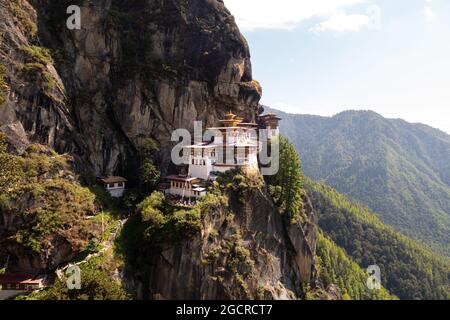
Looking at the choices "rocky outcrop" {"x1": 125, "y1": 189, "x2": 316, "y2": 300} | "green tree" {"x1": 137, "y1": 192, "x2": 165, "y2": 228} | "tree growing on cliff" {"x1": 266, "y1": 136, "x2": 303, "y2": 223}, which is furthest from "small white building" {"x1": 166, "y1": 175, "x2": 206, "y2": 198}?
"tree growing on cliff" {"x1": 266, "y1": 136, "x2": 303, "y2": 223}

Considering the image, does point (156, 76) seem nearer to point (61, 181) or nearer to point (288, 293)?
point (61, 181)

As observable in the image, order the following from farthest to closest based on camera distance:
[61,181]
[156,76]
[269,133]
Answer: [269,133]
[156,76]
[61,181]

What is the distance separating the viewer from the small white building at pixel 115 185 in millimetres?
41844

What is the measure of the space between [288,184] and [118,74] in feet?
100

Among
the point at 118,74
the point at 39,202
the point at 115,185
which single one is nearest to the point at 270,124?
the point at 118,74

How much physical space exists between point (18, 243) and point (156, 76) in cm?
2944

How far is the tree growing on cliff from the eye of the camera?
48.0 meters

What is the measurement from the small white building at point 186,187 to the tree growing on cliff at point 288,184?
1382cm

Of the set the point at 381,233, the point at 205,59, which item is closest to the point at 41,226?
the point at 205,59

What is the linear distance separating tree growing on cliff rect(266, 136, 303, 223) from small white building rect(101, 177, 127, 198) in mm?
21955

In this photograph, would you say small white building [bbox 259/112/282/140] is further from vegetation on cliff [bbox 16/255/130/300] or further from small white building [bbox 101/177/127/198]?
vegetation on cliff [bbox 16/255/130/300]

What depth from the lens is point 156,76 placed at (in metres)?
48.2

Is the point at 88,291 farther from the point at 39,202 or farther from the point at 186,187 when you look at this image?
the point at 186,187

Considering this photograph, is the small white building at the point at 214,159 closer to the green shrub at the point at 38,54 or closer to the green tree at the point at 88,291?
the green tree at the point at 88,291
